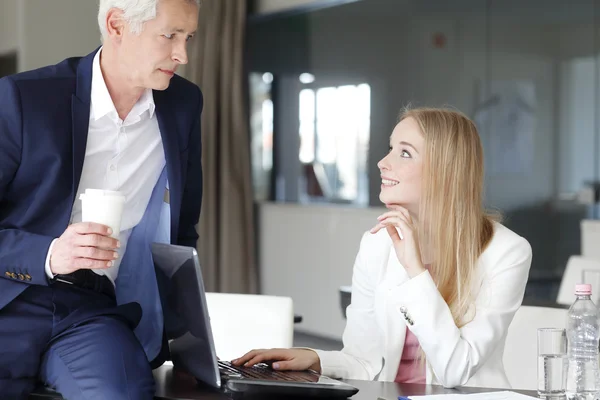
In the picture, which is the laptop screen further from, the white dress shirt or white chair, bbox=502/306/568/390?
white chair, bbox=502/306/568/390

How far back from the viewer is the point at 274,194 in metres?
6.43

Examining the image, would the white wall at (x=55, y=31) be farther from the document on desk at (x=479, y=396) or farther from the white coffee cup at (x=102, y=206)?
the document on desk at (x=479, y=396)

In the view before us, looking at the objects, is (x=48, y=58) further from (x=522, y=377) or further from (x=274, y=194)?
(x=522, y=377)

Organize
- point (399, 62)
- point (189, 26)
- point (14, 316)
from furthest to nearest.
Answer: point (399, 62) → point (189, 26) → point (14, 316)

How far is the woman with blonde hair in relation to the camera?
1.92 metres

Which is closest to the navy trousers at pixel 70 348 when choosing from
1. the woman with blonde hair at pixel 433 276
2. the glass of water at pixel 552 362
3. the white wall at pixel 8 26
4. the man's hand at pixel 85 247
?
the man's hand at pixel 85 247

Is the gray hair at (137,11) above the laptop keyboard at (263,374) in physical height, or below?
above

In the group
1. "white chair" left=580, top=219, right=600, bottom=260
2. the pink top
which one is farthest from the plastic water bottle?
"white chair" left=580, top=219, right=600, bottom=260

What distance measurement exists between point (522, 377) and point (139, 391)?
125cm

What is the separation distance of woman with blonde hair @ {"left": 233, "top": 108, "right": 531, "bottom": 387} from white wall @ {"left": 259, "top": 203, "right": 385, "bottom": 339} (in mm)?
3155

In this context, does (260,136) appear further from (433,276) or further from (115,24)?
(115,24)

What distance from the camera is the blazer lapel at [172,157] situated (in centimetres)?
190

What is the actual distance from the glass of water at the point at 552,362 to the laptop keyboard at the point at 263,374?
1.36 ft

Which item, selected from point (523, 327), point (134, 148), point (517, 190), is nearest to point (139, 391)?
point (134, 148)
